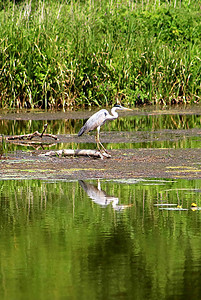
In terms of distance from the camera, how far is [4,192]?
25.7 ft

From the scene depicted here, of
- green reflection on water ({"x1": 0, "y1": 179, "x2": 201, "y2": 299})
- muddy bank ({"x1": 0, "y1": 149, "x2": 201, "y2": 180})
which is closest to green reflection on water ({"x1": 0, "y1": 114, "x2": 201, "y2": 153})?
muddy bank ({"x1": 0, "y1": 149, "x2": 201, "y2": 180})

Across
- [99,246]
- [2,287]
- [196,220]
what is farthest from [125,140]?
[2,287]

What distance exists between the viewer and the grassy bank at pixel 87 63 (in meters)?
17.3

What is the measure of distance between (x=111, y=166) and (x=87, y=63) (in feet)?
28.5

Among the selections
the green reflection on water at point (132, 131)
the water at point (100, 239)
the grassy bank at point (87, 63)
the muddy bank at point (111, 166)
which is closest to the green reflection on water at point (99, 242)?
the water at point (100, 239)

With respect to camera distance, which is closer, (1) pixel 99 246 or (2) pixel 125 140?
(1) pixel 99 246

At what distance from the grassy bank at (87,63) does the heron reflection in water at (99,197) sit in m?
9.32

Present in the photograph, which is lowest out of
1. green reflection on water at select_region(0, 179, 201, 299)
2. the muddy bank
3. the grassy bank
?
green reflection on water at select_region(0, 179, 201, 299)

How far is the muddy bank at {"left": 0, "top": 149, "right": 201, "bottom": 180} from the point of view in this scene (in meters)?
8.66

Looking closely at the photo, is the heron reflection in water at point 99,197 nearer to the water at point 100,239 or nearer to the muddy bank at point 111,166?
the water at point 100,239

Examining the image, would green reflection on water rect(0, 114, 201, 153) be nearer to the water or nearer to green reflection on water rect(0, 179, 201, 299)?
the water

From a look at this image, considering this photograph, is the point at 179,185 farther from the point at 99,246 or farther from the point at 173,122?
the point at 173,122

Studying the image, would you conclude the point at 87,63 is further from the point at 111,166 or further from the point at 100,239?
the point at 100,239

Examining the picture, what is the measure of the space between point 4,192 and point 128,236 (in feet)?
7.92
